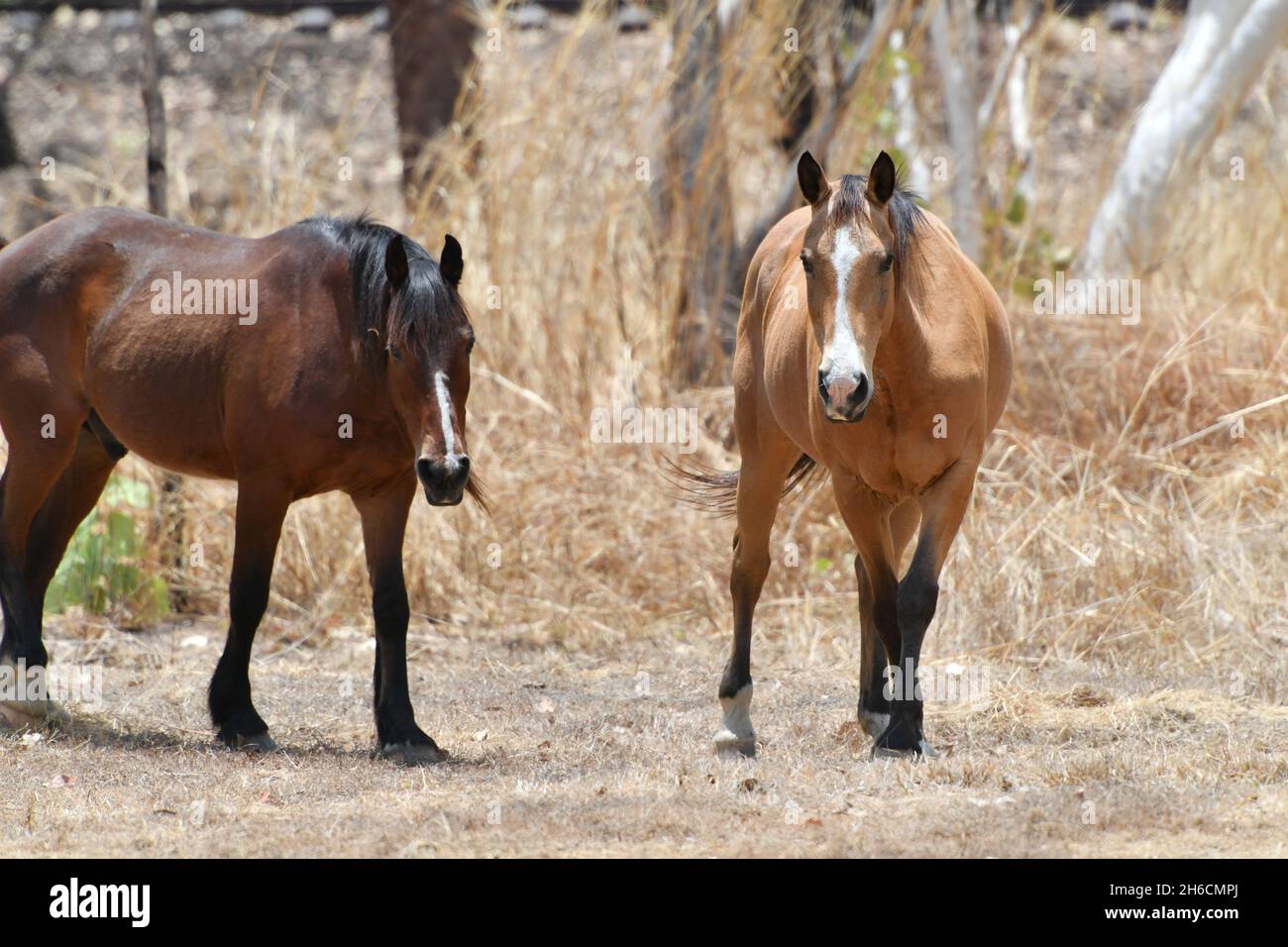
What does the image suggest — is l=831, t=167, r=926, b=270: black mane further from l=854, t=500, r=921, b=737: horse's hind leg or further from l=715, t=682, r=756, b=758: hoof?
l=715, t=682, r=756, b=758: hoof

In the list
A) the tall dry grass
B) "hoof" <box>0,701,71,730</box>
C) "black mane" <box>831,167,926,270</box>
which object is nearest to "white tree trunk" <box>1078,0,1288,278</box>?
the tall dry grass

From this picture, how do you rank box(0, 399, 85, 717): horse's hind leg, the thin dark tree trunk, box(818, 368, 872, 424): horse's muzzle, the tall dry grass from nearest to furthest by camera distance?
box(818, 368, 872, 424): horse's muzzle < box(0, 399, 85, 717): horse's hind leg < the tall dry grass < the thin dark tree trunk

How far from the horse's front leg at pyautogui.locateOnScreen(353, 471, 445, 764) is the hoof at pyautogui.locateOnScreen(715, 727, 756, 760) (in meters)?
1.04

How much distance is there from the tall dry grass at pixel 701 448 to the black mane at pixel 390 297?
2.82 metres

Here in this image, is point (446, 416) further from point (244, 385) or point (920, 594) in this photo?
point (920, 594)

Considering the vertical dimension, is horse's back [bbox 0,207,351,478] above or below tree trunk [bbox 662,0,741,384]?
below

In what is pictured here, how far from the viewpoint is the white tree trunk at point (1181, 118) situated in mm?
10516

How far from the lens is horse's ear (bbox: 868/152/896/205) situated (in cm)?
511

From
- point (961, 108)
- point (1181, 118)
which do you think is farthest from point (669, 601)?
point (1181, 118)

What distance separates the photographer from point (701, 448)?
29.4 feet

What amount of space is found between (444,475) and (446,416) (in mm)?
212

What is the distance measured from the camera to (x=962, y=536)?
7.87 metres
